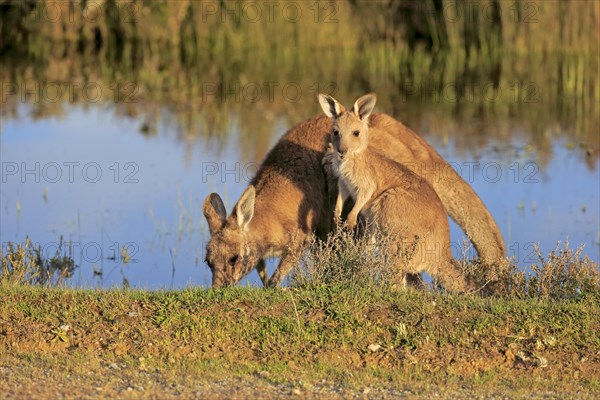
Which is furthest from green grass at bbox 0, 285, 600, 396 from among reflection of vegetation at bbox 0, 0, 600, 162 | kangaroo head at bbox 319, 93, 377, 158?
reflection of vegetation at bbox 0, 0, 600, 162

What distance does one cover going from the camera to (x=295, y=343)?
8.57 metres

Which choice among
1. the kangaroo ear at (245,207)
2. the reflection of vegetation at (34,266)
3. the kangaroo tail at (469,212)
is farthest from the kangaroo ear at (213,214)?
the kangaroo tail at (469,212)

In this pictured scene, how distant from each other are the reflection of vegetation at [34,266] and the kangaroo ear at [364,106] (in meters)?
3.26

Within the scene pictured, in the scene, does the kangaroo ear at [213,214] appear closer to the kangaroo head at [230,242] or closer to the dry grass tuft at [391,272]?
the kangaroo head at [230,242]

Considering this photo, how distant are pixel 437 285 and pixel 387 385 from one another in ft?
9.02

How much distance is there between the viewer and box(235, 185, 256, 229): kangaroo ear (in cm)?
997

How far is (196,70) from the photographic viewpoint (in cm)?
2719

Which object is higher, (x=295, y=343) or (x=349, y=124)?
(x=349, y=124)

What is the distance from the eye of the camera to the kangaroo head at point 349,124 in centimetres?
1041

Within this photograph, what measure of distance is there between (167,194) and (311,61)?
1285 centimetres

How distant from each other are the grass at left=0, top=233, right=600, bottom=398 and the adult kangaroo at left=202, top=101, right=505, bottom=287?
2.62 ft

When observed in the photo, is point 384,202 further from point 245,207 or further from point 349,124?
point 245,207

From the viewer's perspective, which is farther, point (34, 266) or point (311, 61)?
point (311, 61)

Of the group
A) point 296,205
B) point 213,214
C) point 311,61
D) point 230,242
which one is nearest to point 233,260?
point 230,242
